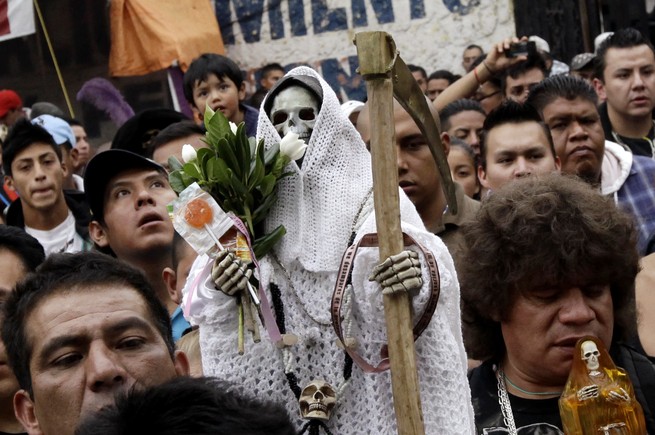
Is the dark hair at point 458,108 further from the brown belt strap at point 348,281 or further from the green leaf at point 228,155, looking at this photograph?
the brown belt strap at point 348,281

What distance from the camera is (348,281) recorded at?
11.9 ft

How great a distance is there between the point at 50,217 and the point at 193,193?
3320 mm

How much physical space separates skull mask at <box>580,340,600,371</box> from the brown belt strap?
395 mm

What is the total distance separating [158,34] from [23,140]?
3.43 m

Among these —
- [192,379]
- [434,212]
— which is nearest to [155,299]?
[192,379]

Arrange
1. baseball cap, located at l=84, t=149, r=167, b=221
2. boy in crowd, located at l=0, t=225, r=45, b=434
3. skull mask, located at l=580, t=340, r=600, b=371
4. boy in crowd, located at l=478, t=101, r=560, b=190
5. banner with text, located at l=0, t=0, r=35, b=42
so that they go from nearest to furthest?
skull mask, located at l=580, t=340, r=600, b=371, boy in crowd, located at l=0, t=225, r=45, b=434, boy in crowd, located at l=478, t=101, r=560, b=190, baseball cap, located at l=84, t=149, r=167, b=221, banner with text, located at l=0, t=0, r=35, b=42

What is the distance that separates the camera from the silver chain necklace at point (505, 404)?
359 centimetres

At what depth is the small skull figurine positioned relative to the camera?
3621 mm

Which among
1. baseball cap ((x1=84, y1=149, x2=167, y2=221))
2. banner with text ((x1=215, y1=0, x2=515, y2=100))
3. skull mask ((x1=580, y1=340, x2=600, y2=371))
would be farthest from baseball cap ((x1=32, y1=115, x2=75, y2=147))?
skull mask ((x1=580, y1=340, x2=600, y2=371))

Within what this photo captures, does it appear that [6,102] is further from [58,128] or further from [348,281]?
[348,281]

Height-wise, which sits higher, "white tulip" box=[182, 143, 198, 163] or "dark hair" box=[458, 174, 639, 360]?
"white tulip" box=[182, 143, 198, 163]

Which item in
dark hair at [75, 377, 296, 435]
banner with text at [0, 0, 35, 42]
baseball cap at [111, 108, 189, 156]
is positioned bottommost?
dark hair at [75, 377, 296, 435]

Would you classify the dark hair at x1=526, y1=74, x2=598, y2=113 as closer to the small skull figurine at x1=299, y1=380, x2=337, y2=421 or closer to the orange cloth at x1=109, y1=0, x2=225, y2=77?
the small skull figurine at x1=299, y1=380, x2=337, y2=421

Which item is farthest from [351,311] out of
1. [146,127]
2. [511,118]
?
[146,127]
